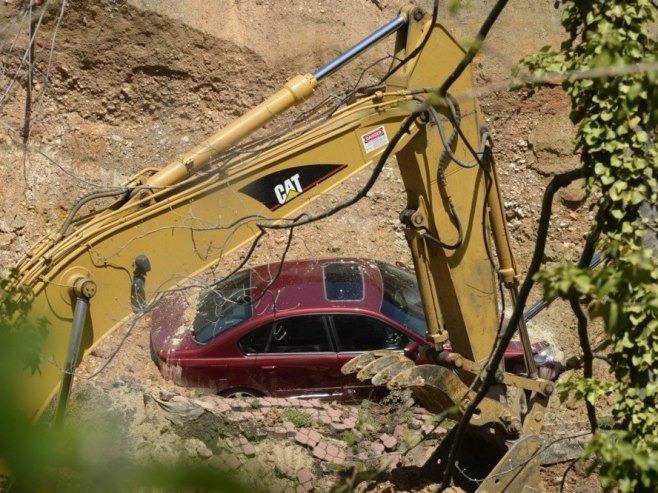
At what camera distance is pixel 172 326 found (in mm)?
9594

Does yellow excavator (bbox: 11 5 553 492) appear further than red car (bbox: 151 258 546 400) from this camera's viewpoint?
No

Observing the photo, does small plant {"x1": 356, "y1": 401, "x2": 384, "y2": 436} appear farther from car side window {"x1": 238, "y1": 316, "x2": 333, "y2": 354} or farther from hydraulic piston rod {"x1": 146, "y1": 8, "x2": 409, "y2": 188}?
hydraulic piston rod {"x1": 146, "y1": 8, "x2": 409, "y2": 188}

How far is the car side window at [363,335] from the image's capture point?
9031 mm

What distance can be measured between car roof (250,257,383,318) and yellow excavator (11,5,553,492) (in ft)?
6.77

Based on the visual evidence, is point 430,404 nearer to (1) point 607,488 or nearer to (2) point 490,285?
(2) point 490,285

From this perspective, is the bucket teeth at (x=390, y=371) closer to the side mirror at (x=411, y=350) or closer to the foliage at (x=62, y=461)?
the side mirror at (x=411, y=350)

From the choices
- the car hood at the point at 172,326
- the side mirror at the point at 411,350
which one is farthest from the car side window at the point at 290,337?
the side mirror at the point at 411,350

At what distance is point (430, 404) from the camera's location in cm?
711

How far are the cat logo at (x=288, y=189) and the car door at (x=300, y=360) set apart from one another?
125 inches

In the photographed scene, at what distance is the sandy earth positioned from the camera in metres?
12.0

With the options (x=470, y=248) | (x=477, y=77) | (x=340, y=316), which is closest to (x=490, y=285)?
(x=470, y=248)

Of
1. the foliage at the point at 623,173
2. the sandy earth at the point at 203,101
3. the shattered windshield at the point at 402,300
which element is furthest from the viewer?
the sandy earth at the point at 203,101

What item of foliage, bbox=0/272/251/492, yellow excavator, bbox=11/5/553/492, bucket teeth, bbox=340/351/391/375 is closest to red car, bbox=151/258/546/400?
yellow excavator, bbox=11/5/553/492

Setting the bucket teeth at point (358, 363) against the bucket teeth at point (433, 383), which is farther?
the bucket teeth at point (358, 363)
